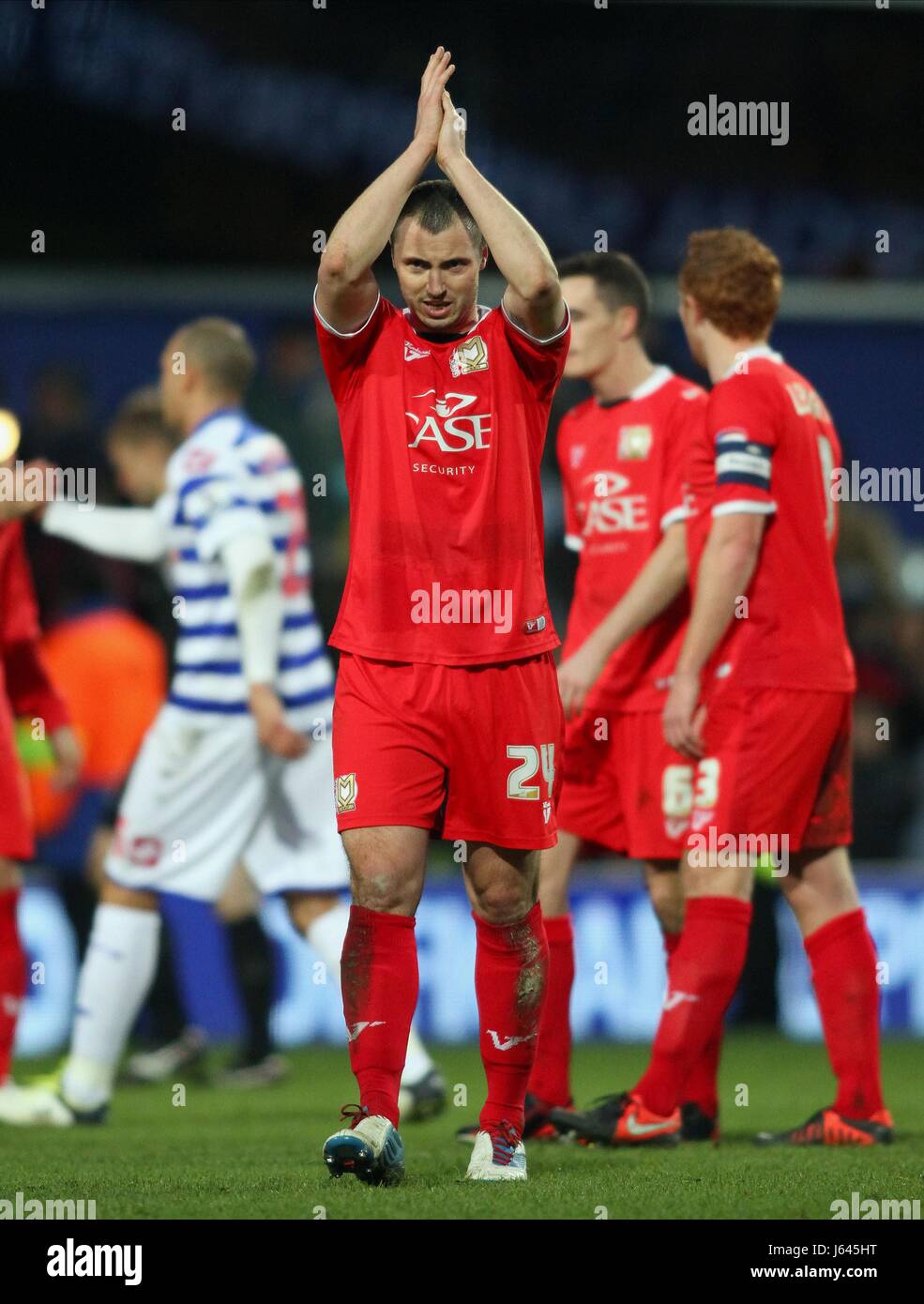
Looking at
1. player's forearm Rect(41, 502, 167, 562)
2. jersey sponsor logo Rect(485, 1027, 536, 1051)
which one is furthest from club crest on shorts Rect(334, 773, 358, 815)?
player's forearm Rect(41, 502, 167, 562)

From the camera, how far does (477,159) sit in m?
12.6

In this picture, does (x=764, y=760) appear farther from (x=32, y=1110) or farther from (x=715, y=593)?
(x=32, y=1110)

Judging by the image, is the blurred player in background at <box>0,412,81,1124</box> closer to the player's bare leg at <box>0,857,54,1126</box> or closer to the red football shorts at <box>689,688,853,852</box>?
the player's bare leg at <box>0,857,54,1126</box>

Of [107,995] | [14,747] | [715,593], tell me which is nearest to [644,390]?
[715,593]

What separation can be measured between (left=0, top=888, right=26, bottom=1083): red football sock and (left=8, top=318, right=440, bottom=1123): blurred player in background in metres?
0.20

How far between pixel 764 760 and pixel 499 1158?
4.70ft

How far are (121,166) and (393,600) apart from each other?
29.4 feet

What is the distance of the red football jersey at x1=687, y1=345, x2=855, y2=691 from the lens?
209 inches

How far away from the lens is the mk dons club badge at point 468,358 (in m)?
4.38

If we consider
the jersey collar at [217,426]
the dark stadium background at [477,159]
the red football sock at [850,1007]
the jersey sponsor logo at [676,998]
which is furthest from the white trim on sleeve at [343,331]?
the dark stadium background at [477,159]

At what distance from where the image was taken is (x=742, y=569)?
5.28 metres

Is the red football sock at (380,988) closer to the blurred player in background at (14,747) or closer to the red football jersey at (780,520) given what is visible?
the red football jersey at (780,520)
